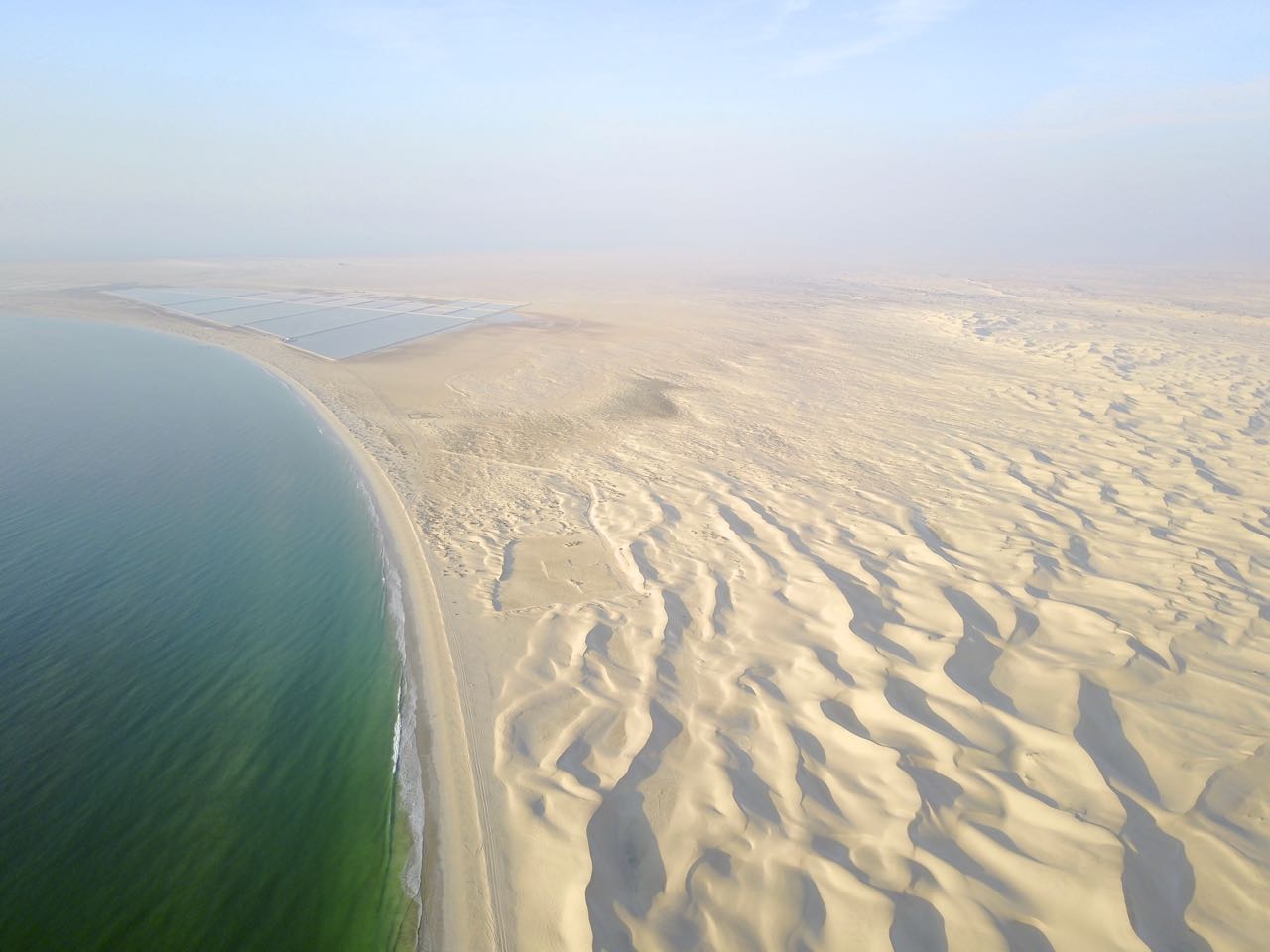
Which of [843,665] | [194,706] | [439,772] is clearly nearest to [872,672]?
[843,665]

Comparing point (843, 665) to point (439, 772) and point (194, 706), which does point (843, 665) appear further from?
point (194, 706)

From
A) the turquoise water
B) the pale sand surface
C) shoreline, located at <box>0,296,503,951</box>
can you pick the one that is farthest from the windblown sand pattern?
the turquoise water

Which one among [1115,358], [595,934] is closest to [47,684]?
[595,934]

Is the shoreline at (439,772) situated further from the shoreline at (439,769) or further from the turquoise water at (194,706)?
the turquoise water at (194,706)

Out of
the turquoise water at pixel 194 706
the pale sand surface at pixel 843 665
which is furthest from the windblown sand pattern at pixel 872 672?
the turquoise water at pixel 194 706

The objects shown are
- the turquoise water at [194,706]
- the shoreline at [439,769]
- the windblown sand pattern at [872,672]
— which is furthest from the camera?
the turquoise water at [194,706]

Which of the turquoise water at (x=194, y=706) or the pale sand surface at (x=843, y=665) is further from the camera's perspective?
the turquoise water at (x=194, y=706)

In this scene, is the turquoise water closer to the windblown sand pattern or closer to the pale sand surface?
the pale sand surface
